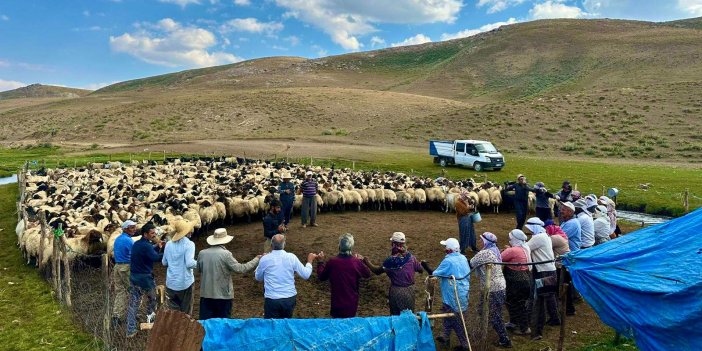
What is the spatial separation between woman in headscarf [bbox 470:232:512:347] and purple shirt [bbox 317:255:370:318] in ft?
5.71

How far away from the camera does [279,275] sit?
6324 mm

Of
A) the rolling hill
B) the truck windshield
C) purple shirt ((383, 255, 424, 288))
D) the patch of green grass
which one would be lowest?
the patch of green grass

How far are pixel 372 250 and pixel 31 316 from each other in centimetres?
732

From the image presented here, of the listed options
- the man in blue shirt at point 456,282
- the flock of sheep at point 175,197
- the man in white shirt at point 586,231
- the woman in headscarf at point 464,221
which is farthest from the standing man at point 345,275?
the flock of sheep at point 175,197

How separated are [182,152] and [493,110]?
3151cm

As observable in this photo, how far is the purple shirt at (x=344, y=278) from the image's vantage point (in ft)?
21.5

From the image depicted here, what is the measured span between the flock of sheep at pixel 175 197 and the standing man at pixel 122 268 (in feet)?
10.0

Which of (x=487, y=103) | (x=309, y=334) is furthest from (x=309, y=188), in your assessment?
(x=487, y=103)

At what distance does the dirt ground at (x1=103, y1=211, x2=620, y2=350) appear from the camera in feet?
26.4

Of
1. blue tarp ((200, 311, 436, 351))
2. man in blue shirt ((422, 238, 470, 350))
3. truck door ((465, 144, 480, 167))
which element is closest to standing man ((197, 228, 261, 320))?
blue tarp ((200, 311, 436, 351))

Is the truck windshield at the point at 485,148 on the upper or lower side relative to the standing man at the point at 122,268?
upper

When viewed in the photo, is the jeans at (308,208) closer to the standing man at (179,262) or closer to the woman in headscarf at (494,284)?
the standing man at (179,262)

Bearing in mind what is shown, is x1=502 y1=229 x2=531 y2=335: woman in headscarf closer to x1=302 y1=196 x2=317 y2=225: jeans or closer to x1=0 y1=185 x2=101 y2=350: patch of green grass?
x1=0 y1=185 x2=101 y2=350: patch of green grass

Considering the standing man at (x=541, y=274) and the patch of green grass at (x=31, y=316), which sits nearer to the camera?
the patch of green grass at (x=31, y=316)
